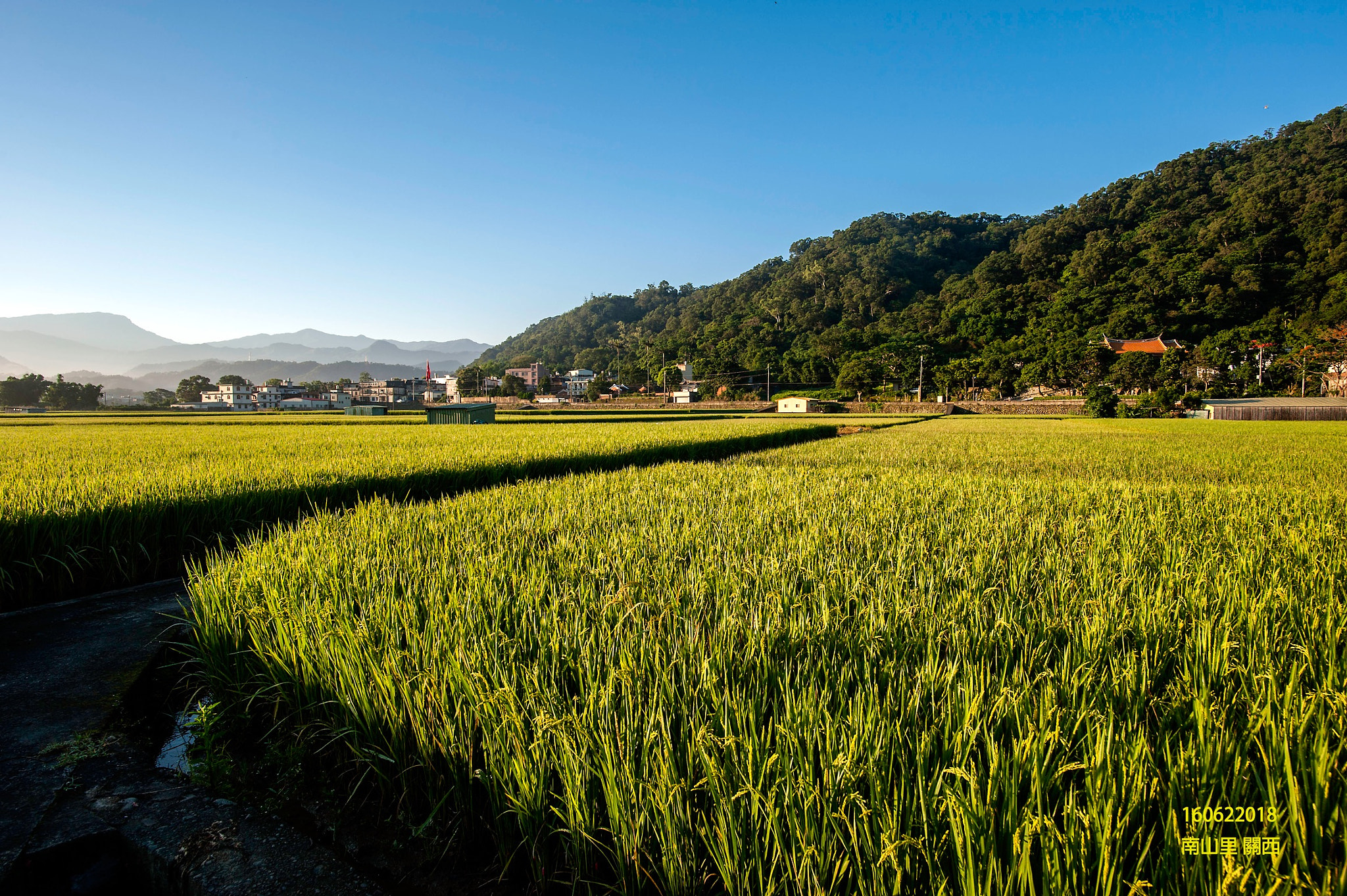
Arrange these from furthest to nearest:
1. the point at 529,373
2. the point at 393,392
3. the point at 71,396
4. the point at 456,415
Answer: the point at 393,392, the point at 529,373, the point at 71,396, the point at 456,415

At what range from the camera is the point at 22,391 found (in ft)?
267

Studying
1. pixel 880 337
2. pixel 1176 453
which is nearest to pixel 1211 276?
pixel 880 337

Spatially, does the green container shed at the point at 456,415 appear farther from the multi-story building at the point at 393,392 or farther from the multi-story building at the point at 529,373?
the multi-story building at the point at 393,392

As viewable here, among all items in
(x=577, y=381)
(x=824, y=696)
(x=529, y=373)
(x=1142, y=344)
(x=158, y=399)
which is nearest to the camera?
(x=824, y=696)

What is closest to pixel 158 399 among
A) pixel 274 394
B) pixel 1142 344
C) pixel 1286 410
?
pixel 274 394

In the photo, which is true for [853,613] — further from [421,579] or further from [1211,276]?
[1211,276]

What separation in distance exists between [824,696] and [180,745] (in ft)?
7.69

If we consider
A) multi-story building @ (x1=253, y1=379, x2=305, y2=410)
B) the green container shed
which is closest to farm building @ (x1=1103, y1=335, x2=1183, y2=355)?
the green container shed

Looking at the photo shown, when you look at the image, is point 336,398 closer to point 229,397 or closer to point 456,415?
point 229,397

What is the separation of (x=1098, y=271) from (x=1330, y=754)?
76.5m

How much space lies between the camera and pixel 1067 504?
4758 mm

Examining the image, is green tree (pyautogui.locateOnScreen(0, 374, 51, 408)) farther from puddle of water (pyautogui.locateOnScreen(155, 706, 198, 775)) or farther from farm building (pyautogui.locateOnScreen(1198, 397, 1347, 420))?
farm building (pyautogui.locateOnScreen(1198, 397, 1347, 420))

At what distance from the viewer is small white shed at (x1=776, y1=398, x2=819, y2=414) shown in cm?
4935

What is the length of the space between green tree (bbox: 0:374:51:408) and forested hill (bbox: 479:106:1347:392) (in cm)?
8540
